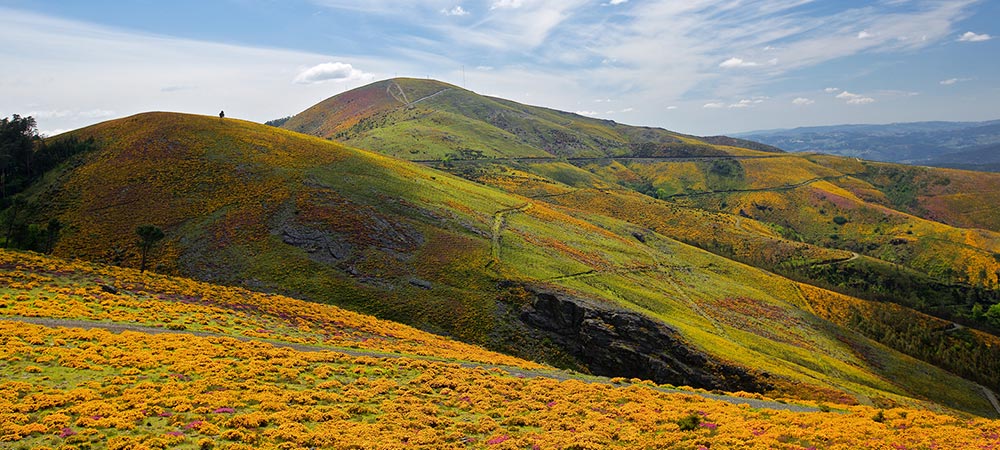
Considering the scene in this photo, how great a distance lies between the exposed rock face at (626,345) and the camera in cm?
6469

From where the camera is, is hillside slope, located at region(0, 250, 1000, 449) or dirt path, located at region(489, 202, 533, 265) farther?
dirt path, located at region(489, 202, 533, 265)

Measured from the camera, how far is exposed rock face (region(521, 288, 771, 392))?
6469 cm

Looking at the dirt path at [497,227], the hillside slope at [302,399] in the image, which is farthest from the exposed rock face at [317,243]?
the hillside slope at [302,399]

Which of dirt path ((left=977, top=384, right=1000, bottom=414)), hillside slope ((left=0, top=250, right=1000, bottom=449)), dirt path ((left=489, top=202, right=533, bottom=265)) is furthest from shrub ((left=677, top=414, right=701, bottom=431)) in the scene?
dirt path ((left=977, top=384, right=1000, bottom=414))

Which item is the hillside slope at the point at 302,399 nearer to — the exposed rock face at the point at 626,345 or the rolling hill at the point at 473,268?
the exposed rock face at the point at 626,345

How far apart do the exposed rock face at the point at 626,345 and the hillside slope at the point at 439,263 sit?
0.20 m

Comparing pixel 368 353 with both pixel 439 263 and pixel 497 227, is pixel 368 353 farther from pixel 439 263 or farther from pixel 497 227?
pixel 497 227

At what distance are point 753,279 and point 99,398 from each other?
444ft

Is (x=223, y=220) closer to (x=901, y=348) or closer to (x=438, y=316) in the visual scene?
(x=438, y=316)

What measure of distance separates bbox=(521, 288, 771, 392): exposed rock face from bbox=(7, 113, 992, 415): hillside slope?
0.20 m

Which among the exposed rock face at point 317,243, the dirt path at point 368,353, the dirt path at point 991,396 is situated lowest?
the dirt path at point 991,396

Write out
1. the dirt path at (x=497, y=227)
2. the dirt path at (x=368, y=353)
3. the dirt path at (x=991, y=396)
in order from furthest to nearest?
1. the dirt path at (x=991, y=396)
2. the dirt path at (x=497, y=227)
3. the dirt path at (x=368, y=353)

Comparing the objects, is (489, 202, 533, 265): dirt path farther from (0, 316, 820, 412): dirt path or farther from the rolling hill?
(0, 316, 820, 412): dirt path

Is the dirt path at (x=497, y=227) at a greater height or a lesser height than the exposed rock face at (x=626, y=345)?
greater
